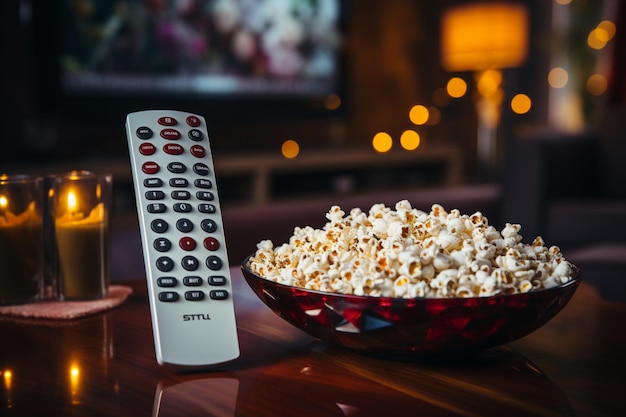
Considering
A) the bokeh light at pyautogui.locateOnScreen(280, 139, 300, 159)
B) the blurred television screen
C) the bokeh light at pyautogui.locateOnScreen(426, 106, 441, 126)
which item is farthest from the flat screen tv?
the bokeh light at pyautogui.locateOnScreen(426, 106, 441, 126)

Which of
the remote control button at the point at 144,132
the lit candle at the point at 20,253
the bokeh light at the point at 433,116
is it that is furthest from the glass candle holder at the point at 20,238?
the bokeh light at the point at 433,116

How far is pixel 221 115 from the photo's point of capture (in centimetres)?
346

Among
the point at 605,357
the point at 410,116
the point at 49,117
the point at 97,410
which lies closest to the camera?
the point at 97,410

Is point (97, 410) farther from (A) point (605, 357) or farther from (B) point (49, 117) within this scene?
(B) point (49, 117)

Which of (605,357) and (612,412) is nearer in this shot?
(612,412)

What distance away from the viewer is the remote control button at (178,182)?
0.67m

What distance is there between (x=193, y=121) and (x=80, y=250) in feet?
0.68

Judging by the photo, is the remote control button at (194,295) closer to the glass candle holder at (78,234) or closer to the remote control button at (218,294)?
the remote control button at (218,294)

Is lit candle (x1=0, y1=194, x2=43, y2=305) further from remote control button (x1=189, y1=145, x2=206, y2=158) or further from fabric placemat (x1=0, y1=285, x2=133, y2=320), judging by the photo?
remote control button (x1=189, y1=145, x2=206, y2=158)

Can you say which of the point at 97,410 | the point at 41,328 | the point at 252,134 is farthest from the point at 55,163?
the point at 97,410

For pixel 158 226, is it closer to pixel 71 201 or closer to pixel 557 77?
pixel 71 201

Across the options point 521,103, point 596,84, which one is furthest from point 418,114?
point 596,84

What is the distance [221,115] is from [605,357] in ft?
9.66

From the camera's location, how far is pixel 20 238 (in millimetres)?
798
